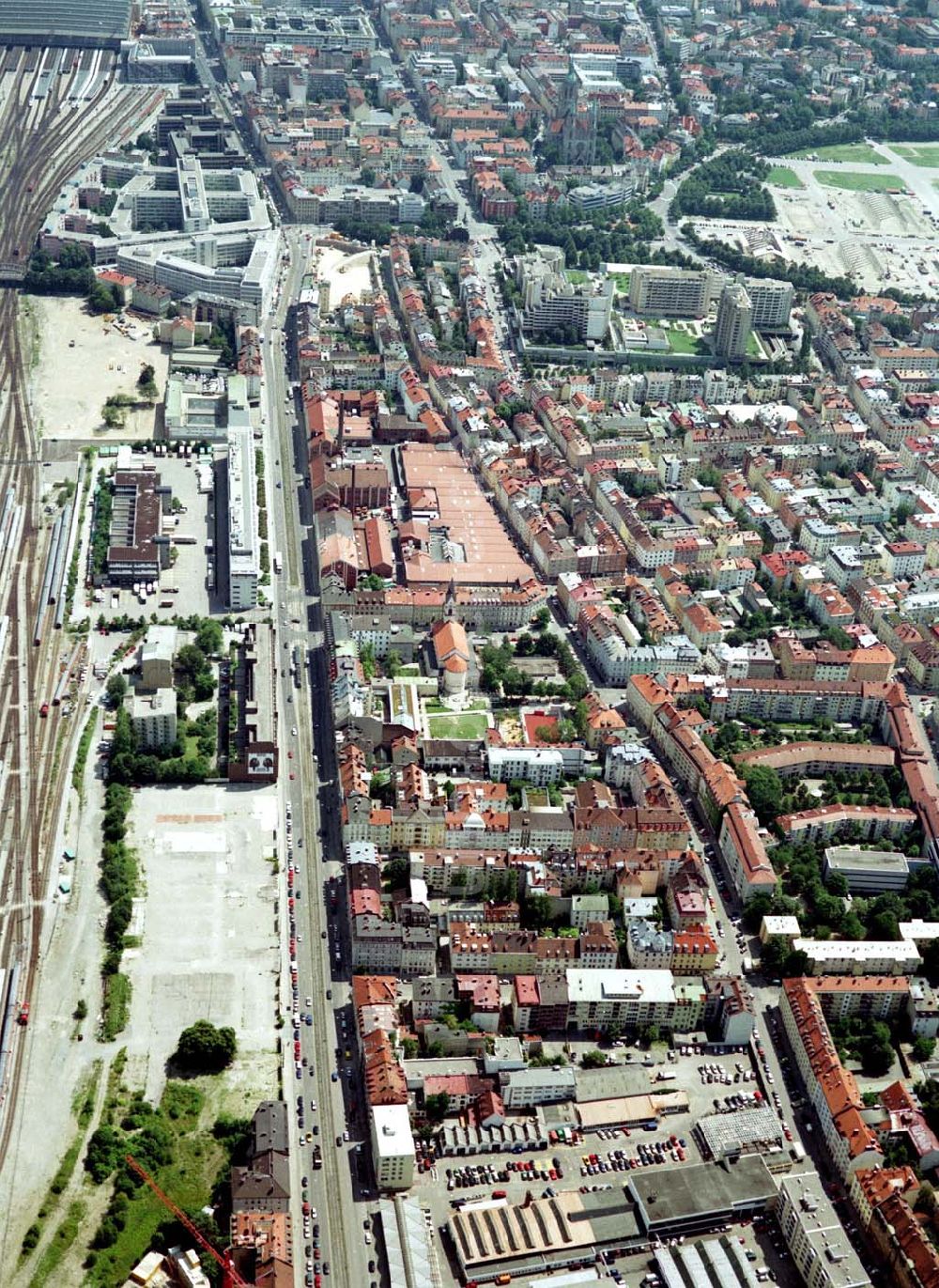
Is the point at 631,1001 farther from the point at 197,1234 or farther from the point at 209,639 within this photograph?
the point at 209,639

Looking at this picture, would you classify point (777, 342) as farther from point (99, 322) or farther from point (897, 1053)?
point (897, 1053)

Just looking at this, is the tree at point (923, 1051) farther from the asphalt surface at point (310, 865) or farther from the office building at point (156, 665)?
the office building at point (156, 665)

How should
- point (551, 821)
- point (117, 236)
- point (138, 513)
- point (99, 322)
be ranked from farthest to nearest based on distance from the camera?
point (117, 236) < point (99, 322) < point (138, 513) < point (551, 821)

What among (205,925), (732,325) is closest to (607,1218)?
(205,925)

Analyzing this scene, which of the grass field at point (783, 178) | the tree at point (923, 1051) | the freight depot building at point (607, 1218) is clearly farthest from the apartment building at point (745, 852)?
the grass field at point (783, 178)

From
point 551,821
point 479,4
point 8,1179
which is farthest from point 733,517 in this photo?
point 479,4

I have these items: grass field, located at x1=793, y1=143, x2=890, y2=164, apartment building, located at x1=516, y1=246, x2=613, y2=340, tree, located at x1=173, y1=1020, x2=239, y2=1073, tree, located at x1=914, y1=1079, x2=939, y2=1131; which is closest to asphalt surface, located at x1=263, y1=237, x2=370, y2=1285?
tree, located at x1=173, y1=1020, x2=239, y2=1073

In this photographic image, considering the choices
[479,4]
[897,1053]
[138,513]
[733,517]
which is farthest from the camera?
[479,4]
